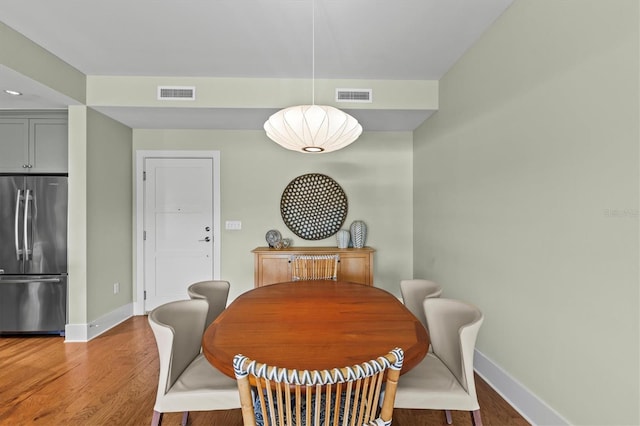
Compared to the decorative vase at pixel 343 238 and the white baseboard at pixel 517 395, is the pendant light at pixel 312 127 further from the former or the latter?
the white baseboard at pixel 517 395

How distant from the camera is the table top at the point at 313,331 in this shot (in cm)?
115

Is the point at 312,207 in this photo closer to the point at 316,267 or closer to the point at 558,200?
the point at 316,267

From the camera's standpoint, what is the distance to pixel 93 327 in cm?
311

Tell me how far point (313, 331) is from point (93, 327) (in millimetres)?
3005

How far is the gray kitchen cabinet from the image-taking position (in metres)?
3.19

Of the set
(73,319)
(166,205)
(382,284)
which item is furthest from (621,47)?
(73,319)

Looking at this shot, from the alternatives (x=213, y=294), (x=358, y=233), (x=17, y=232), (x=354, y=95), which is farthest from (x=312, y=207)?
(x=17, y=232)

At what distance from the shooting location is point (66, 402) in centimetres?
205

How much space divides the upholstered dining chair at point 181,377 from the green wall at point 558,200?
1.73m

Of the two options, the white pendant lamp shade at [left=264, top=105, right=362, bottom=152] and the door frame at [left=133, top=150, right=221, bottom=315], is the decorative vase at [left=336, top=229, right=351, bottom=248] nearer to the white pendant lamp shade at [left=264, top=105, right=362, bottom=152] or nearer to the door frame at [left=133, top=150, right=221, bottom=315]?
the door frame at [left=133, top=150, right=221, bottom=315]

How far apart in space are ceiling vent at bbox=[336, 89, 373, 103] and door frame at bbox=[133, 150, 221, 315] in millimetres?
1795

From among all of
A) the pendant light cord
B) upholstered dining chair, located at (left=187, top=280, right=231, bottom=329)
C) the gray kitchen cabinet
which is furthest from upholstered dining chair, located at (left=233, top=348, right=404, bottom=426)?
the gray kitchen cabinet

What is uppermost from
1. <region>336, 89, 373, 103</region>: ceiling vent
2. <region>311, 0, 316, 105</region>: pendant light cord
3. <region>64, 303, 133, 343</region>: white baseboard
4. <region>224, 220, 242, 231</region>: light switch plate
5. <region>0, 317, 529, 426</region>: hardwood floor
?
<region>311, 0, 316, 105</region>: pendant light cord

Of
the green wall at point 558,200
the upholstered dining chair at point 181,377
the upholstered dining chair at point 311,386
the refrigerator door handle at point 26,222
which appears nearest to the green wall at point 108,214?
the refrigerator door handle at point 26,222
